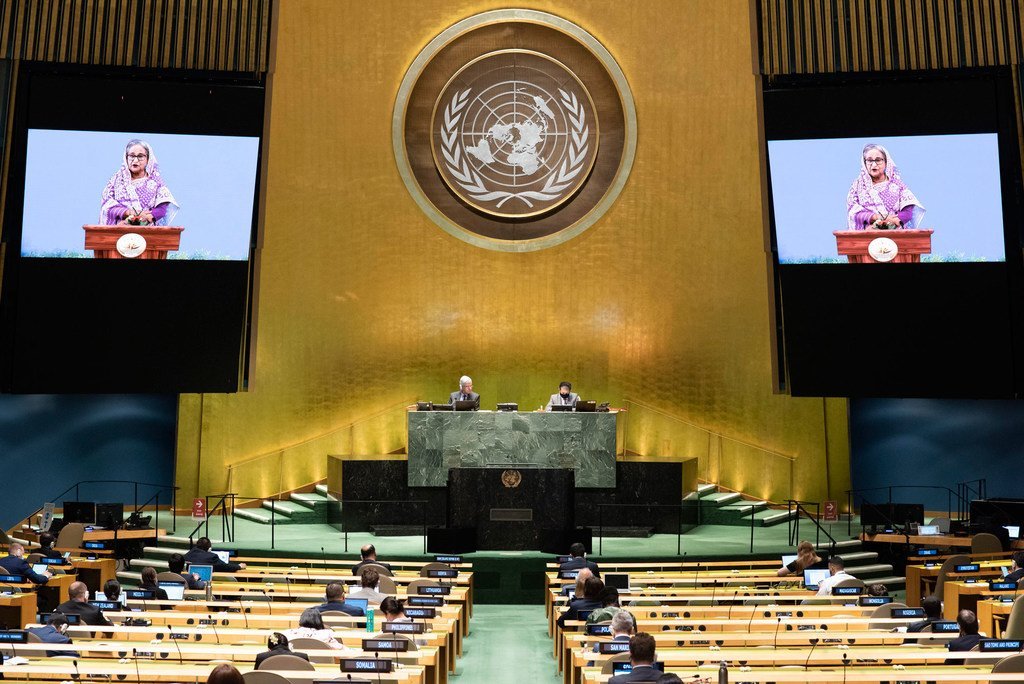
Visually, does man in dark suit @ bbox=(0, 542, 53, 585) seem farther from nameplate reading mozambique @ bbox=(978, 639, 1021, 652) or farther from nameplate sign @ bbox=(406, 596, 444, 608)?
nameplate reading mozambique @ bbox=(978, 639, 1021, 652)

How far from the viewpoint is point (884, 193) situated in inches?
635

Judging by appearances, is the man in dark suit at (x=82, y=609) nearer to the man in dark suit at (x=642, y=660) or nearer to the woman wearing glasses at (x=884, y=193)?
the man in dark suit at (x=642, y=660)

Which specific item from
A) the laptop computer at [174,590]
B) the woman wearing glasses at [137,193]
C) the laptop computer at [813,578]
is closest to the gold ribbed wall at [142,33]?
the woman wearing glasses at [137,193]

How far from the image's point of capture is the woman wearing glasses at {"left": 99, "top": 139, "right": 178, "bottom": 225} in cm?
1627

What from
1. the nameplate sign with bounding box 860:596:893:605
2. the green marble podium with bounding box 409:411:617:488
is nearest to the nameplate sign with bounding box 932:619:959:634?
the nameplate sign with bounding box 860:596:893:605

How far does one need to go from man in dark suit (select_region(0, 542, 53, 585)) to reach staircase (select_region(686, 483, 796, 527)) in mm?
8400

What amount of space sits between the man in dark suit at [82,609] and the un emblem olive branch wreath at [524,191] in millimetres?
10762

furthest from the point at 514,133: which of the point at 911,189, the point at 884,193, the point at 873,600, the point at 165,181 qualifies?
the point at 873,600

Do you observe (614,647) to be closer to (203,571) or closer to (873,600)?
(873,600)

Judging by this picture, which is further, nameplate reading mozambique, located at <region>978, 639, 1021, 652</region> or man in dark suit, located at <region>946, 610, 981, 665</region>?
man in dark suit, located at <region>946, 610, 981, 665</region>

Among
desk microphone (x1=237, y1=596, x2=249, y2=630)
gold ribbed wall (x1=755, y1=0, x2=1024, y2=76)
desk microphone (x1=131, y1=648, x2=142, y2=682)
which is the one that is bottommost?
desk microphone (x1=131, y1=648, x2=142, y2=682)

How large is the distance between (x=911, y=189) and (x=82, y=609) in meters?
11.8

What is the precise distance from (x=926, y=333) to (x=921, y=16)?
4201 mm

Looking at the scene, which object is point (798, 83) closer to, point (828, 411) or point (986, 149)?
point (986, 149)
